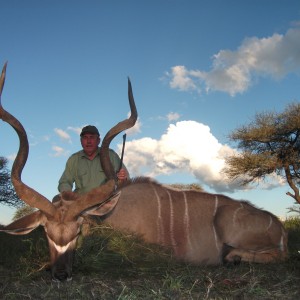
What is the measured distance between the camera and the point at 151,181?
4.51m

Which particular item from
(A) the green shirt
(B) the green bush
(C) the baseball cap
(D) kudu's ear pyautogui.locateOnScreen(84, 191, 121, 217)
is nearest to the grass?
(D) kudu's ear pyautogui.locateOnScreen(84, 191, 121, 217)

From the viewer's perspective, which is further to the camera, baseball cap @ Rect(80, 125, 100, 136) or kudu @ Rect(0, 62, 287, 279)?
baseball cap @ Rect(80, 125, 100, 136)

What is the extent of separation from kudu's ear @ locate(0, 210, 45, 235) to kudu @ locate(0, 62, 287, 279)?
10.5 inches

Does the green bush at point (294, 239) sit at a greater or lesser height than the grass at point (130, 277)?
greater

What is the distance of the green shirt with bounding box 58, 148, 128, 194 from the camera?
5.13 meters

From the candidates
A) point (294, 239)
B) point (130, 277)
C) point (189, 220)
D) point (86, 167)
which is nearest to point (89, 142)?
point (86, 167)

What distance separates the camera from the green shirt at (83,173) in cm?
513

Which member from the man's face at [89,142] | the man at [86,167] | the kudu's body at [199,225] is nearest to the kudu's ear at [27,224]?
the kudu's body at [199,225]

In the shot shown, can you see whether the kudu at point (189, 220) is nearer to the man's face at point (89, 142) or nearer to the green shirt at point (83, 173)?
the green shirt at point (83, 173)

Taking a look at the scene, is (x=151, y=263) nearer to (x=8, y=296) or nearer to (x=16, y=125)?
(x=8, y=296)

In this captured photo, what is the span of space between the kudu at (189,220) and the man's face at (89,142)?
37.5 inches

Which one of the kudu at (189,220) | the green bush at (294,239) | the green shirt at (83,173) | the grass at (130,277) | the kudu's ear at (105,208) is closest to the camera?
the grass at (130,277)

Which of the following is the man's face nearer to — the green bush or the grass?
the grass

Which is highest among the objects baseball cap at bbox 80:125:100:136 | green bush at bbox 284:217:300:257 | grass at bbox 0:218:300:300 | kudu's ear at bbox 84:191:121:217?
baseball cap at bbox 80:125:100:136
